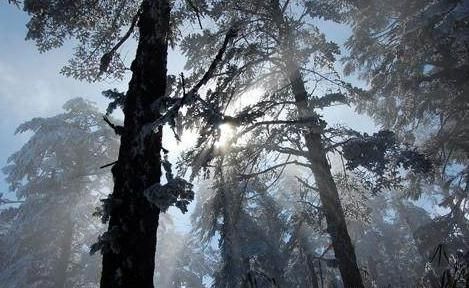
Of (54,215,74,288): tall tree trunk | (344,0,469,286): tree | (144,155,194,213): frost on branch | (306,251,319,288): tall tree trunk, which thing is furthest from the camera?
(54,215,74,288): tall tree trunk

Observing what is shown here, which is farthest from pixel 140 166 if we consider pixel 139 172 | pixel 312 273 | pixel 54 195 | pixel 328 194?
pixel 54 195

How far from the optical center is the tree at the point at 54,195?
2270cm

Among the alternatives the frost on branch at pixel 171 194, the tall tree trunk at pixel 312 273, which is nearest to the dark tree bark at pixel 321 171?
the tall tree trunk at pixel 312 273

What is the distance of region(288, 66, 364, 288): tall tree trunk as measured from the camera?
1052 centimetres

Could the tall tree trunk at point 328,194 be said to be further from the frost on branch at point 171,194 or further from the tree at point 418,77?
the frost on branch at point 171,194

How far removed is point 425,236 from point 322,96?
755cm

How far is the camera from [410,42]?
13555 millimetres

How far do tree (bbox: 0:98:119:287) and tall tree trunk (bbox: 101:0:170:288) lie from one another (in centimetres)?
1825

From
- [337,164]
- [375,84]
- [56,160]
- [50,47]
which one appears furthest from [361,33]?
[56,160]

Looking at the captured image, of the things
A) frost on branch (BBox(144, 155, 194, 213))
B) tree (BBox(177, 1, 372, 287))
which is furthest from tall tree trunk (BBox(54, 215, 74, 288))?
frost on branch (BBox(144, 155, 194, 213))

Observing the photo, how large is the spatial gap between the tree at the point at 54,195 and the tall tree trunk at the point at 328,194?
13911 millimetres

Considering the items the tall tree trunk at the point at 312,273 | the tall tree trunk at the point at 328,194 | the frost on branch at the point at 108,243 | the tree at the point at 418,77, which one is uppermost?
the tree at the point at 418,77

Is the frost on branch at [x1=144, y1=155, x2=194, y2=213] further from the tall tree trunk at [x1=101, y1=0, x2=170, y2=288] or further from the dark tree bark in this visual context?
the dark tree bark

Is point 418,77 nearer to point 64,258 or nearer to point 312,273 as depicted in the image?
point 312,273
